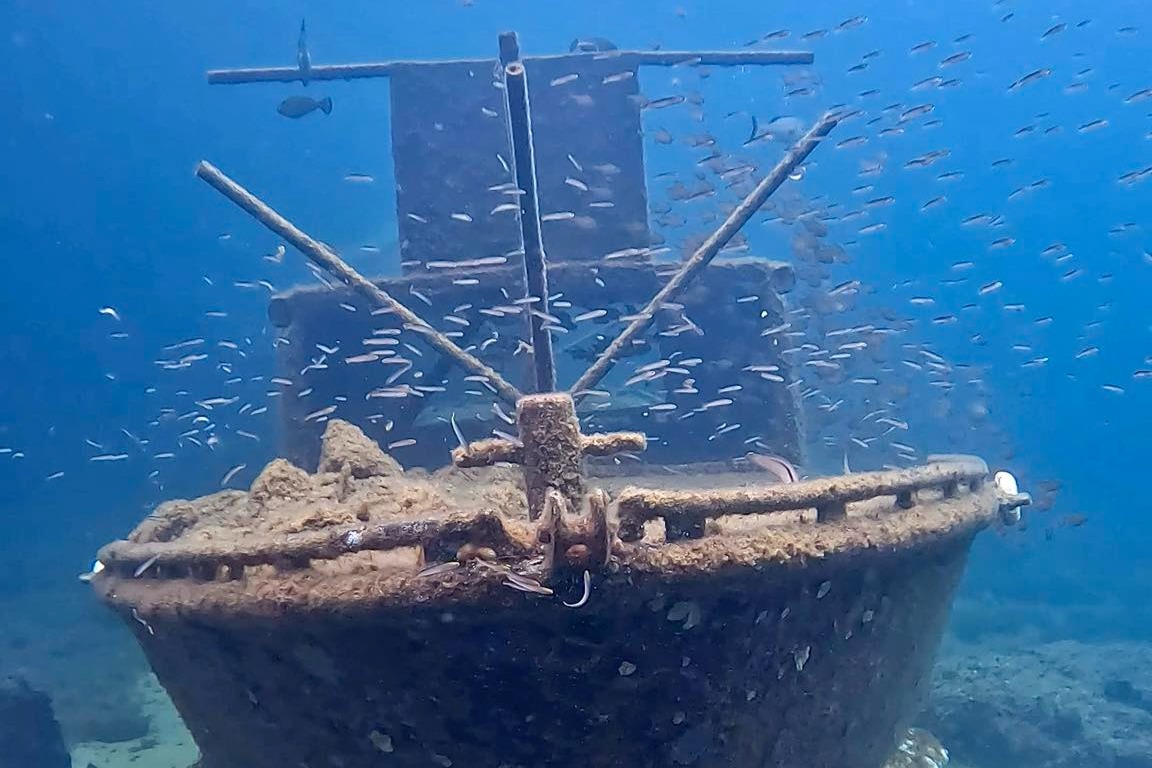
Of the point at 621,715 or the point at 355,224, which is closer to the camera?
the point at 621,715

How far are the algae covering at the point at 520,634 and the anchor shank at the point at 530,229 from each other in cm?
185

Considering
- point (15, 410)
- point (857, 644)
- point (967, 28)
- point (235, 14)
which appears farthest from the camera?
point (967, 28)

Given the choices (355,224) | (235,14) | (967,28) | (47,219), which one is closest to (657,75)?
(967,28)

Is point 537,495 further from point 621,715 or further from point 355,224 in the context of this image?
point 355,224

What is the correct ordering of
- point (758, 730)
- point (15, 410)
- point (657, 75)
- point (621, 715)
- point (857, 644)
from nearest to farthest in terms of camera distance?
1. point (621, 715)
2. point (758, 730)
3. point (857, 644)
4. point (15, 410)
5. point (657, 75)

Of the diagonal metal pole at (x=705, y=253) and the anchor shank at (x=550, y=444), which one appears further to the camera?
the diagonal metal pole at (x=705, y=253)

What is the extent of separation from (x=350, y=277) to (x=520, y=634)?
4.01 m

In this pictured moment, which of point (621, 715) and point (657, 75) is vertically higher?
point (657, 75)

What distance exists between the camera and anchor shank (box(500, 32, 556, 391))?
5.88 metres

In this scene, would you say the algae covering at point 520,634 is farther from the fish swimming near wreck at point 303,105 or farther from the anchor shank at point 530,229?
the fish swimming near wreck at point 303,105

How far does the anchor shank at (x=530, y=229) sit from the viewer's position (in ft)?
19.3

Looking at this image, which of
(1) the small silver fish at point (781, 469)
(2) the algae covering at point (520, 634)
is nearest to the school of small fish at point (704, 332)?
(1) the small silver fish at point (781, 469)

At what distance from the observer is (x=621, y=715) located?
3.51 metres

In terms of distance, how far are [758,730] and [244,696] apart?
2.38 metres
